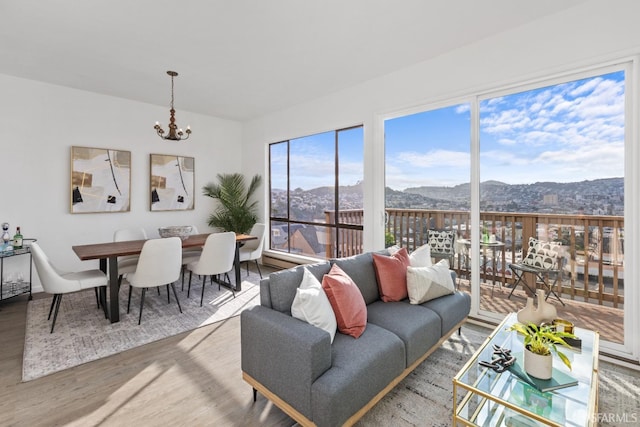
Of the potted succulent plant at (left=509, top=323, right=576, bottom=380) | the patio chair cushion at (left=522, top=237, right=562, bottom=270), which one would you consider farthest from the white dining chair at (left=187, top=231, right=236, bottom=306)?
the patio chair cushion at (left=522, top=237, right=562, bottom=270)

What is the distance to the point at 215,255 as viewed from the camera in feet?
12.3

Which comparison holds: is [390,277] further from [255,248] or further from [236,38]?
[255,248]

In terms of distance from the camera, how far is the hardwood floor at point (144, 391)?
1822 mm

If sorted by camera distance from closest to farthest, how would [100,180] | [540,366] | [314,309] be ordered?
[540,366]
[314,309]
[100,180]

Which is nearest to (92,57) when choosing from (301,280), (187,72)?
(187,72)

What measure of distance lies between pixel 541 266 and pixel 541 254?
0.38ft

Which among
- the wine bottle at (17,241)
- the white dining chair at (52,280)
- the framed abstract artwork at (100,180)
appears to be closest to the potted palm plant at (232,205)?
the framed abstract artwork at (100,180)

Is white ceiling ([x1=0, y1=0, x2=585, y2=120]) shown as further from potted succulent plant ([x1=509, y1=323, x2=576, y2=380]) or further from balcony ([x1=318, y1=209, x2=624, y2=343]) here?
potted succulent plant ([x1=509, y1=323, x2=576, y2=380])

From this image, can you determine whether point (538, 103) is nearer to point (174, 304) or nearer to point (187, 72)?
point (187, 72)

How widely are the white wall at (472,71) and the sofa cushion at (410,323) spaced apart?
1732 mm

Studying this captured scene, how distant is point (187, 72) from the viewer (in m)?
3.84

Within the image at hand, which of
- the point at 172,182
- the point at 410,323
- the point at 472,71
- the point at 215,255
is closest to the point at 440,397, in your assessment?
the point at 410,323

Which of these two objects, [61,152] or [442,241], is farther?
[61,152]

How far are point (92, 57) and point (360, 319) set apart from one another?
398cm
